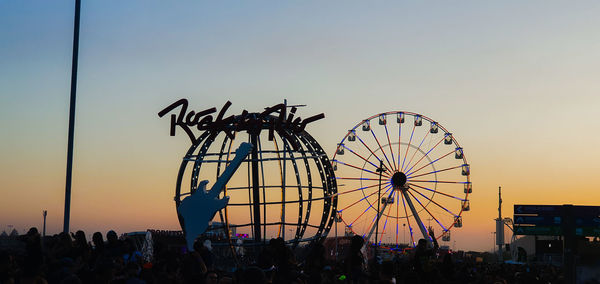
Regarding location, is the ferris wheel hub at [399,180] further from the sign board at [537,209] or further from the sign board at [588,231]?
the sign board at [588,231]

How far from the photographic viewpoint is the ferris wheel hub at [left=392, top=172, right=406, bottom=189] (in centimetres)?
4800

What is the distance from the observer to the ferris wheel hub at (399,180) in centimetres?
4800

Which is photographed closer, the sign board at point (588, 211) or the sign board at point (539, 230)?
the sign board at point (588, 211)

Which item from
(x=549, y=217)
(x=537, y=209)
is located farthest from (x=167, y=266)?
(x=537, y=209)

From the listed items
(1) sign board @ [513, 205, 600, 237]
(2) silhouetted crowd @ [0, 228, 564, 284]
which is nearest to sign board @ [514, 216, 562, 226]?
(1) sign board @ [513, 205, 600, 237]

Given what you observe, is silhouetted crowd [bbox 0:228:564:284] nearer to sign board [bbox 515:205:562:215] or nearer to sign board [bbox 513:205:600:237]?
sign board [bbox 513:205:600:237]

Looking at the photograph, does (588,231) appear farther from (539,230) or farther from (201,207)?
(201,207)

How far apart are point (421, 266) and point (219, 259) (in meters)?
11.1

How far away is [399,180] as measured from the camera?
48.0 m

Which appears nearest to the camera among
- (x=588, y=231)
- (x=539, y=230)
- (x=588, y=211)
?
(x=588, y=211)

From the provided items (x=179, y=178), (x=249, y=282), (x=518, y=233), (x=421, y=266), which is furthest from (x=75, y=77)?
(x=518, y=233)

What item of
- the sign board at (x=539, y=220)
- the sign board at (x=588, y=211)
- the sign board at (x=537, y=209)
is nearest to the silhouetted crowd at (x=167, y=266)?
the sign board at (x=588, y=211)

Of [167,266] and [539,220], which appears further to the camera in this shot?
[539,220]

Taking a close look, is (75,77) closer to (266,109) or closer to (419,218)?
(266,109)
